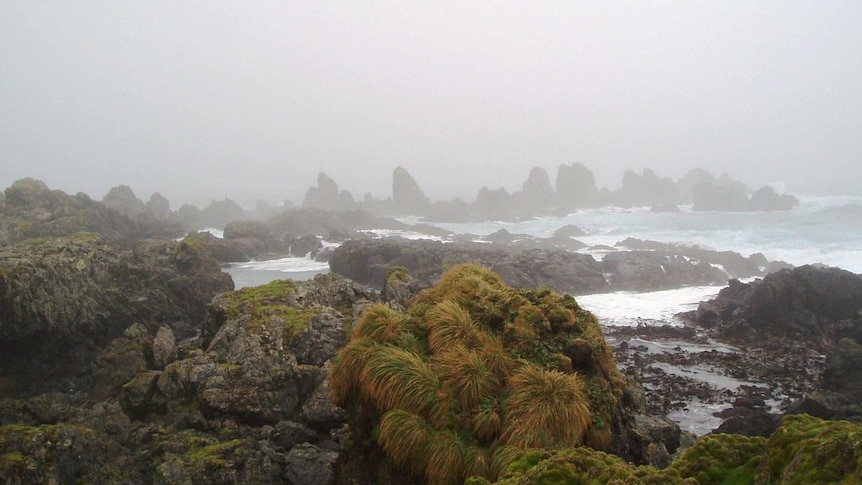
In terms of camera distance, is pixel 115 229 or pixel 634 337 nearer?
pixel 634 337

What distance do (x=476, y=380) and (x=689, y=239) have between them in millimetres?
53680

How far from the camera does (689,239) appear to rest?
173 feet

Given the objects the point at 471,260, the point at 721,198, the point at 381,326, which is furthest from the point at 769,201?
the point at 381,326

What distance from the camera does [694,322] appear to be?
912 inches

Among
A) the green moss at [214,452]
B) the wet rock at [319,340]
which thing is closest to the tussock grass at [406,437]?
the green moss at [214,452]

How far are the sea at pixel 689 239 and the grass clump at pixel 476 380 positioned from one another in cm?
685

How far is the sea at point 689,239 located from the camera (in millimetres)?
25125

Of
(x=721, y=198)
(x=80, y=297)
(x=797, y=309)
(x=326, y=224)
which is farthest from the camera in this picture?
(x=721, y=198)

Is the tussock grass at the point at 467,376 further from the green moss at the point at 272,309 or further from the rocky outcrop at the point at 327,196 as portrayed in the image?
the rocky outcrop at the point at 327,196

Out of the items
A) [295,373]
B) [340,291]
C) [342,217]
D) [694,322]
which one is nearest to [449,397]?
[295,373]

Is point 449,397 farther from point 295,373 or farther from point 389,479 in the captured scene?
point 295,373

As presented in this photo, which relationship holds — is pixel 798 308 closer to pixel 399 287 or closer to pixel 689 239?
pixel 399 287

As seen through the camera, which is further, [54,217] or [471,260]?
[54,217]

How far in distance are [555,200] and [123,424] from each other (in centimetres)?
9979
